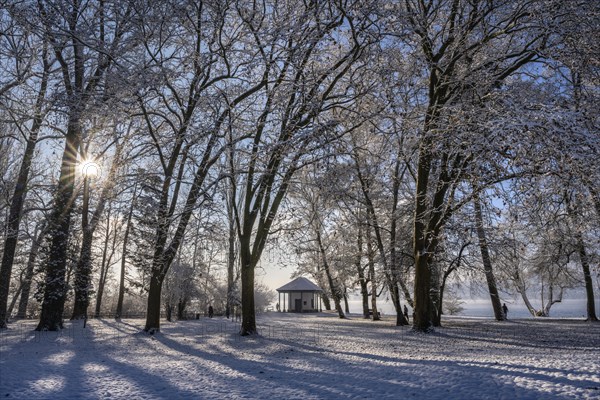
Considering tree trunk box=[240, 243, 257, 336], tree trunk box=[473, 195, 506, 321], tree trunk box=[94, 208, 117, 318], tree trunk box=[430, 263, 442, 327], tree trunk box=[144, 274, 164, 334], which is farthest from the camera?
tree trunk box=[94, 208, 117, 318]

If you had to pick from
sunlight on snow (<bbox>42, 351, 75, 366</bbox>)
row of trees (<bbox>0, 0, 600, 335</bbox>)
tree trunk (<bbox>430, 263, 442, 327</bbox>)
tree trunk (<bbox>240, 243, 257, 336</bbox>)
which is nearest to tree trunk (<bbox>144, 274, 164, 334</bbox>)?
row of trees (<bbox>0, 0, 600, 335</bbox>)

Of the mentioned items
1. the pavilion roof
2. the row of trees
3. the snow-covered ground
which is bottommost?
the snow-covered ground

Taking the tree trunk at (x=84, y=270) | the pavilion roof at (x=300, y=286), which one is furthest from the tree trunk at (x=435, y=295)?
the pavilion roof at (x=300, y=286)

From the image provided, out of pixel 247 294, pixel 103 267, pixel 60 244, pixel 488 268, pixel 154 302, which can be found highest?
pixel 103 267

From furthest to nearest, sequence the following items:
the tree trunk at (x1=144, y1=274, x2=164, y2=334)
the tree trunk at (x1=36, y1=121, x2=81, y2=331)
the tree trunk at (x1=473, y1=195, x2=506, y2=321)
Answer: the tree trunk at (x1=473, y1=195, x2=506, y2=321), the tree trunk at (x1=36, y1=121, x2=81, y2=331), the tree trunk at (x1=144, y1=274, x2=164, y2=334)

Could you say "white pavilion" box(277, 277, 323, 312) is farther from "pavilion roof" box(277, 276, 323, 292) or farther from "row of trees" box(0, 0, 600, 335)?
"row of trees" box(0, 0, 600, 335)

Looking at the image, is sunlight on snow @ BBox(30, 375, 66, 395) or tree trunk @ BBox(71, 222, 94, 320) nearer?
sunlight on snow @ BBox(30, 375, 66, 395)

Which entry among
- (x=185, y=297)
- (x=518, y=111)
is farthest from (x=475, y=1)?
(x=185, y=297)

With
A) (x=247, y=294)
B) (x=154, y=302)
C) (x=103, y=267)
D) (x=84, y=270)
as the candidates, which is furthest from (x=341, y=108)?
(x=103, y=267)

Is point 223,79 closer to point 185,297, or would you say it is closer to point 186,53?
point 186,53

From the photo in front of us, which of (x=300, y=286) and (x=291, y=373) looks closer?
(x=291, y=373)

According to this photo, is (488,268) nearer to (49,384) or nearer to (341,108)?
(341,108)

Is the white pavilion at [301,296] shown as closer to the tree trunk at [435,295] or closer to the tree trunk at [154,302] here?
the tree trunk at [435,295]

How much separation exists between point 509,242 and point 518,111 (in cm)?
1216
